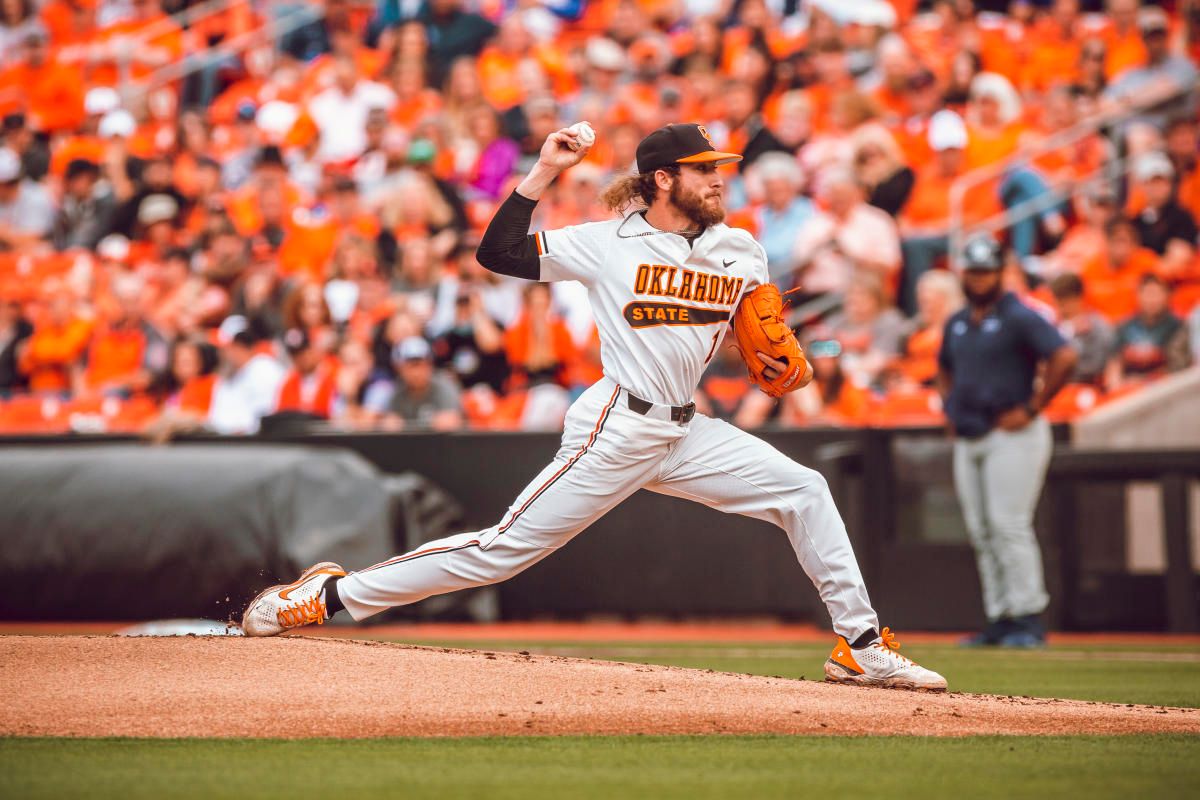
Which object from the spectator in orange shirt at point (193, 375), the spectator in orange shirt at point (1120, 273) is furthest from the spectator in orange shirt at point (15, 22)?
the spectator in orange shirt at point (1120, 273)

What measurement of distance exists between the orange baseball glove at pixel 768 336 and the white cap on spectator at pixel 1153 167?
7.08 m

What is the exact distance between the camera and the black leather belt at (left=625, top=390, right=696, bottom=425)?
19.1 feet

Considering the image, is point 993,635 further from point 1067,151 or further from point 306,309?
point 306,309

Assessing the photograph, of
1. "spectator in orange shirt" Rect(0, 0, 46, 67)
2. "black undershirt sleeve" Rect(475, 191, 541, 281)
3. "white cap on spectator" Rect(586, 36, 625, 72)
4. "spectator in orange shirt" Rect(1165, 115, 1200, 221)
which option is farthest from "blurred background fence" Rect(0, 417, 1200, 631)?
"spectator in orange shirt" Rect(0, 0, 46, 67)

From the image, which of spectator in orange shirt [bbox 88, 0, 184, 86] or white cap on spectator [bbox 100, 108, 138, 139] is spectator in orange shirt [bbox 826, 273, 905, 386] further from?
spectator in orange shirt [bbox 88, 0, 184, 86]

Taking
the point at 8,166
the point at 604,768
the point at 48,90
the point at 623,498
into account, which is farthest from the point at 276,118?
the point at 604,768

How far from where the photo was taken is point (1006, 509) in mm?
9289

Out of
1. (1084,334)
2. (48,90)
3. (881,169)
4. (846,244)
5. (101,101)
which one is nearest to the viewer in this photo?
(1084,334)

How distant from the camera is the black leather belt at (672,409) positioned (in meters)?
5.84

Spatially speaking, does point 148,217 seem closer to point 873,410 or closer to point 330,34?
point 330,34

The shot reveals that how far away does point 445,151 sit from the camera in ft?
51.8

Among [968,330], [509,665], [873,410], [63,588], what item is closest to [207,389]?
[63,588]

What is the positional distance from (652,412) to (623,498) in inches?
13.0

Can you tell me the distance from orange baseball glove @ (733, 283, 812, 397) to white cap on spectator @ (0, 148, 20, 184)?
1354 cm
